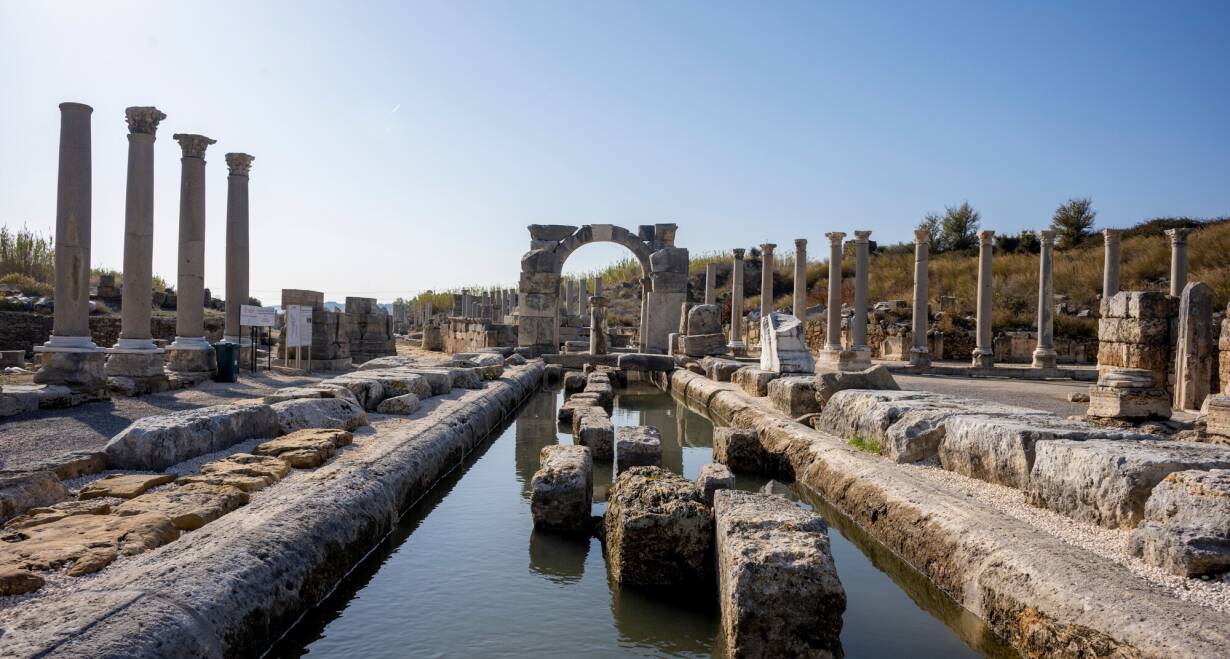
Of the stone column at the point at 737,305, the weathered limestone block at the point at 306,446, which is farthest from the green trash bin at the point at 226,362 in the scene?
the stone column at the point at 737,305

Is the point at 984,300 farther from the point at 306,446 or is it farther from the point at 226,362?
the point at 306,446

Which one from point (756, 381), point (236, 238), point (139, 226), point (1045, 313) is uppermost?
point (236, 238)

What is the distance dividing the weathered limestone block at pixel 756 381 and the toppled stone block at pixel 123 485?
8794 mm

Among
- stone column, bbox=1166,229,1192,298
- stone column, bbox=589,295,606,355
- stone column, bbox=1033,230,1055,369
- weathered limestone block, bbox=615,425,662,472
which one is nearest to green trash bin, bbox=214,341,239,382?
weathered limestone block, bbox=615,425,662,472

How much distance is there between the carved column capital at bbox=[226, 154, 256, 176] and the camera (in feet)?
54.7

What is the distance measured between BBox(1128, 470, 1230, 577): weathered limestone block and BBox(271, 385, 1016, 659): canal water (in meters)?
0.88

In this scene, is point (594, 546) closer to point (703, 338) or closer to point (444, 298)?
point (703, 338)

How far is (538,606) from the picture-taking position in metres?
4.58

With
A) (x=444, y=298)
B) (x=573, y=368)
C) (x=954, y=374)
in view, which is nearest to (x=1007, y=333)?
(x=954, y=374)

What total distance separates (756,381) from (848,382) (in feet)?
10.4

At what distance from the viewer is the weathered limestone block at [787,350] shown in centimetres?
1325

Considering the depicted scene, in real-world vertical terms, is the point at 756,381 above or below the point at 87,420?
above

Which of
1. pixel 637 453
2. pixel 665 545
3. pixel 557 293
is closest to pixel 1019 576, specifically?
pixel 665 545

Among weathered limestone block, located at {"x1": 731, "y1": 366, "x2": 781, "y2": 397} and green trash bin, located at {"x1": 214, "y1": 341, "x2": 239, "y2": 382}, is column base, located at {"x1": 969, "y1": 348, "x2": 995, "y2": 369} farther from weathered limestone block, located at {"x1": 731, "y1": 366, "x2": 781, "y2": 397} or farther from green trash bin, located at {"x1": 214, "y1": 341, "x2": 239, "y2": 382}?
green trash bin, located at {"x1": 214, "y1": 341, "x2": 239, "y2": 382}
